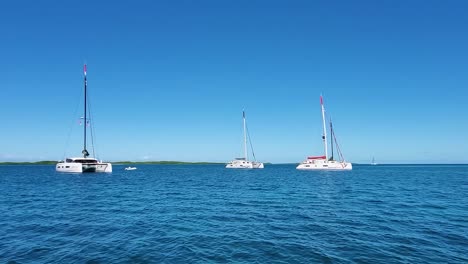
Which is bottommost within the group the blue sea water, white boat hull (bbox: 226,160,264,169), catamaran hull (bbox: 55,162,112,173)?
white boat hull (bbox: 226,160,264,169)

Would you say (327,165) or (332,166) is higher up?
(327,165)

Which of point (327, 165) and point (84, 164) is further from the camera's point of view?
point (327, 165)

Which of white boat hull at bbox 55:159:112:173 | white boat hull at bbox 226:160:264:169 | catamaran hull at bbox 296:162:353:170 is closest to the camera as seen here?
white boat hull at bbox 55:159:112:173

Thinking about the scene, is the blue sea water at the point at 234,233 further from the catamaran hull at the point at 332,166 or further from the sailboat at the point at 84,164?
the catamaran hull at the point at 332,166

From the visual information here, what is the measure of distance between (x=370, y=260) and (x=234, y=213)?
12451mm

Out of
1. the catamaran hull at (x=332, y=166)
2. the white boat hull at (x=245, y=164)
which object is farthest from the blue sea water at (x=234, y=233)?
the white boat hull at (x=245, y=164)

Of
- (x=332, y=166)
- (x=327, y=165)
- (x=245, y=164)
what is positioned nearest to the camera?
(x=332, y=166)

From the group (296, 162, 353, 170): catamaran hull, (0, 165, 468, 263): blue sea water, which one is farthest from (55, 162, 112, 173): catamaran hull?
(296, 162, 353, 170): catamaran hull

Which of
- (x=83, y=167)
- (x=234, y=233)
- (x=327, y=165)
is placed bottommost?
(x=327, y=165)

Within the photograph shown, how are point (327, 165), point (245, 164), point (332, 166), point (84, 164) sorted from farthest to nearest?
1. point (245, 164)
2. point (327, 165)
3. point (332, 166)
4. point (84, 164)

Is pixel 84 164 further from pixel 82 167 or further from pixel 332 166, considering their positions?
pixel 332 166

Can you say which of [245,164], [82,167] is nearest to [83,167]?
[82,167]

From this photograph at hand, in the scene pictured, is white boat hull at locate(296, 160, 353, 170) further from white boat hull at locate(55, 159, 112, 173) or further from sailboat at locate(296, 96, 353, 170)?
white boat hull at locate(55, 159, 112, 173)

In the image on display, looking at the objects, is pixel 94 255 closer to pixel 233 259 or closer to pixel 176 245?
pixel 176 245
